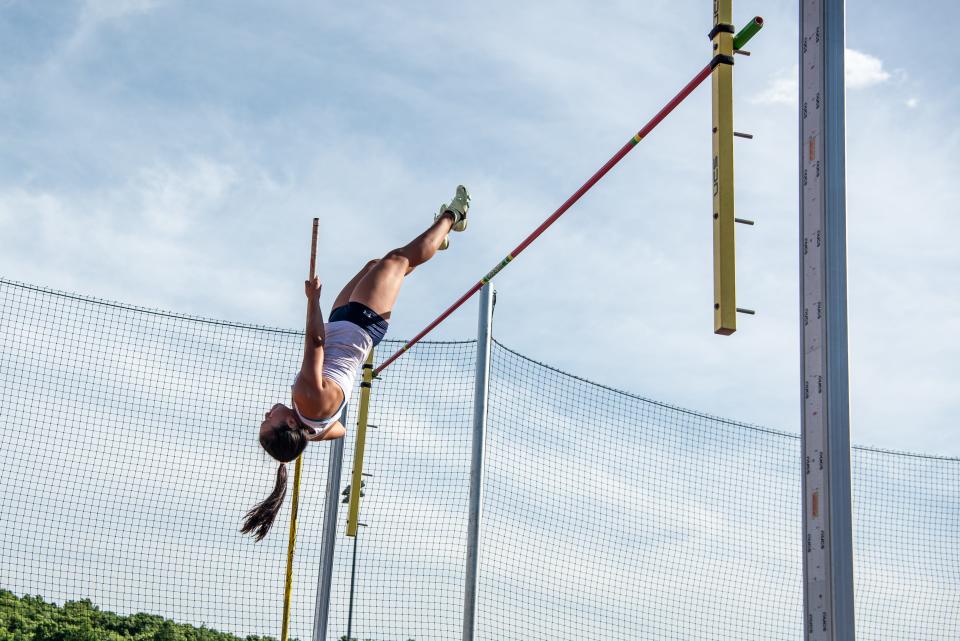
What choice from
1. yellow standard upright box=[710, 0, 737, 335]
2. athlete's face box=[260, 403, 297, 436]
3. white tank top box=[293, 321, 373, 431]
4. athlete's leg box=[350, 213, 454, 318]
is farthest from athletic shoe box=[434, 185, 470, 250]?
yellow standard upright box=[710, 0, 737, 335]

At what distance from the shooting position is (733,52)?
3.57 metres

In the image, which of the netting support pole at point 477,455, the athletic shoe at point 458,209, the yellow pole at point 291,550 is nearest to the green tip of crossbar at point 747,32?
the athletic shoe at point 458,209

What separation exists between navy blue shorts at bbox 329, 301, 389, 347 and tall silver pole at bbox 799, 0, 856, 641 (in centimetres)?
216

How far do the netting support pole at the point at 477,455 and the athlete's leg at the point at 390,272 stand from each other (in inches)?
32.2

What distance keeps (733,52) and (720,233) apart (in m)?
0.81

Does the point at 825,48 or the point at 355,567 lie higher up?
the point at 825,48

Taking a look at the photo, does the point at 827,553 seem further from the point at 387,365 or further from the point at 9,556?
the point at 9,556

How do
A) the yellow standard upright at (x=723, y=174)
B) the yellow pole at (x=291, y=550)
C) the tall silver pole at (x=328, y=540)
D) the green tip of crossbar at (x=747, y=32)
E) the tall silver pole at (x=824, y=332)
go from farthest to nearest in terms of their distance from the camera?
the tall silver pole at (x=328, y=540) → the yellow pole at (x=291, y=550) → the green tip of crossbar at (x=747, y=32) → the yellow standard upright at (x=723, y=174) → the tall silver pole at (x=824, y=332)

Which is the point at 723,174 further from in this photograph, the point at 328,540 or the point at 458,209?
the point at 328,540

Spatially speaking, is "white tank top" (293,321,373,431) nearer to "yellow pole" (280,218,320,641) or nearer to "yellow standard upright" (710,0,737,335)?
"yellow pole" (280,218,320,641)

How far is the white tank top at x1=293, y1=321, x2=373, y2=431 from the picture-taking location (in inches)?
172

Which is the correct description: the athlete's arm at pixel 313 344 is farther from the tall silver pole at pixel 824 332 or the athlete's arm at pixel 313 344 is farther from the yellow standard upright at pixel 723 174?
the tall silver pole at pixel 824 332

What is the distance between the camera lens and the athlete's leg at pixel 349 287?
189 inches

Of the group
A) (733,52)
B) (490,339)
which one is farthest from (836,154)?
(490,339)
